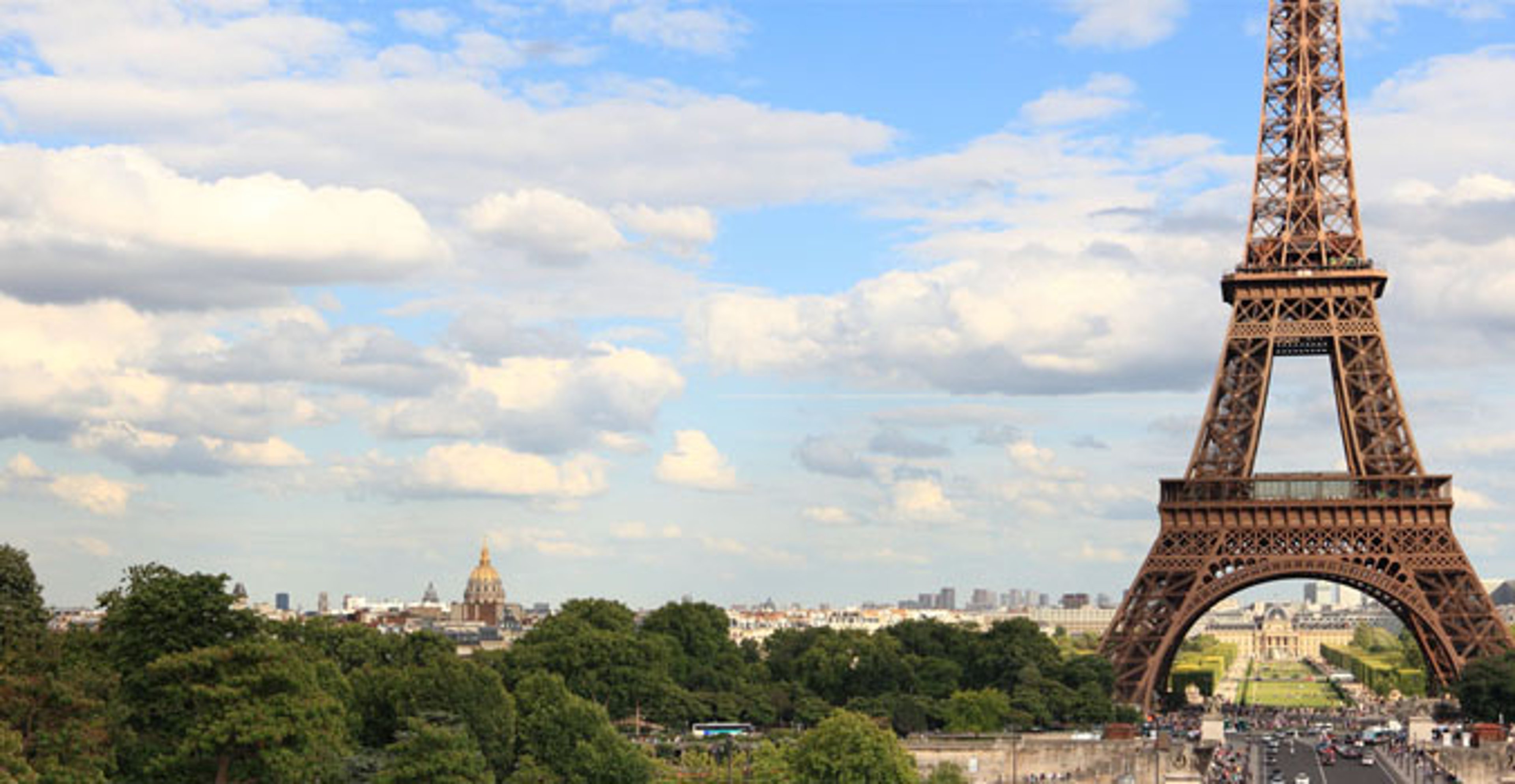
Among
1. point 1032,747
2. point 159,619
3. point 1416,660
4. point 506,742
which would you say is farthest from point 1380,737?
point 1416,660

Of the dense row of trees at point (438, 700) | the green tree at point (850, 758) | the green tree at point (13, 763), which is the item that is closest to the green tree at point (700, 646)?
the dense row of trees at point (438, 700)

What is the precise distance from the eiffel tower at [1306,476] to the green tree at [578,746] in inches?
1532

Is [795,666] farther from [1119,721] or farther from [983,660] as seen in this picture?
[1119,721]

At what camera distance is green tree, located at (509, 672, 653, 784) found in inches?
2623

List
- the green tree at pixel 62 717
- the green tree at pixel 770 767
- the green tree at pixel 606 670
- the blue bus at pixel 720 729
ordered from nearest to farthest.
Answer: the green tree at pixel 62 717
the green tree at pixel 770 767
the blue bus at pixel 720 729
the green tree at pixel 606 670

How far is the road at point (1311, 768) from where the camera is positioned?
8256 centimetres

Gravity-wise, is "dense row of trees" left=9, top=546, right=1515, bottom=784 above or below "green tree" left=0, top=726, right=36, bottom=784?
above

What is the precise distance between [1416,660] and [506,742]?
458ft

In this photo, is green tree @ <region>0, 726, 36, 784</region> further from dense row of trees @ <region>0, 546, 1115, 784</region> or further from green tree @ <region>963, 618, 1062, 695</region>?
green tree @ <region>963, 618, 1062, 695</region>

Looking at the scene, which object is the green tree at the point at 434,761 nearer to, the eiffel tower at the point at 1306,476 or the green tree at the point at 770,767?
the green tree at the point at 770,767

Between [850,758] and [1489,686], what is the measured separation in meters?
40.8

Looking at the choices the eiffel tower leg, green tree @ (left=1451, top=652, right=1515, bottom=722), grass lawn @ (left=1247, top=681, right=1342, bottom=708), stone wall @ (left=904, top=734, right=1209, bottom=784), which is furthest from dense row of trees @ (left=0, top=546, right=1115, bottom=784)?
grass lawn @ (left=1247, top=681, right=1342, bottom=708)

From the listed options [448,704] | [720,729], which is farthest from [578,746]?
[720,729]

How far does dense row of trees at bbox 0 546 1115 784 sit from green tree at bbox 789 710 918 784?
3.0 inches
